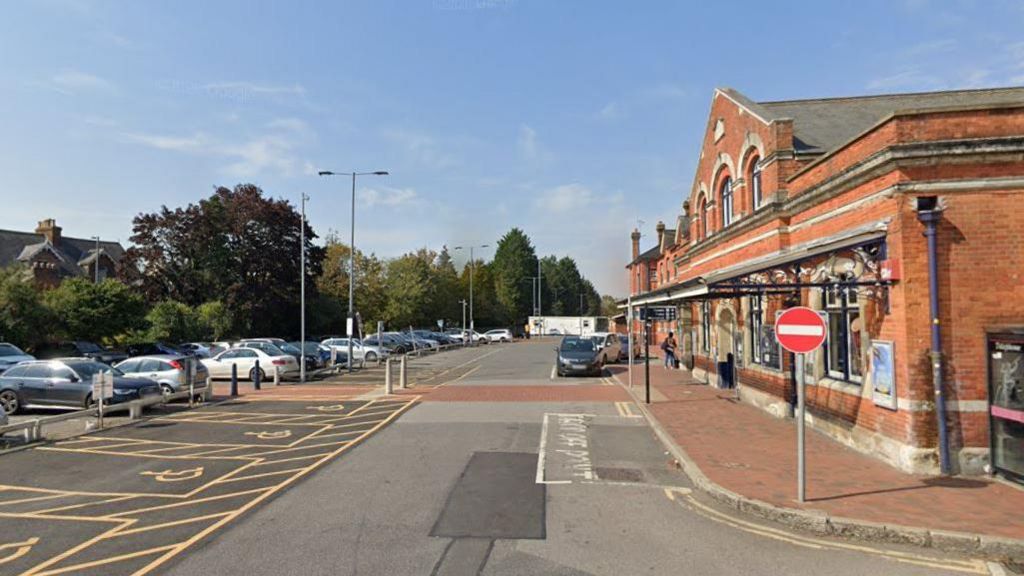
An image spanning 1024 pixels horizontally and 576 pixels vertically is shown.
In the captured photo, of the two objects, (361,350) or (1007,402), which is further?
(361,350)

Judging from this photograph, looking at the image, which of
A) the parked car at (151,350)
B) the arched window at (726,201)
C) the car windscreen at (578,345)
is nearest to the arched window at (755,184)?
the arched window at (726,201)

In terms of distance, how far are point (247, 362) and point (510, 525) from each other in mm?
21009

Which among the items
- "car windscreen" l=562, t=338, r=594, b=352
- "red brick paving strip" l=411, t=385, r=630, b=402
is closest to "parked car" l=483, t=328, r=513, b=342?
"car windscreen" l=562, t=338, r=594, b=352

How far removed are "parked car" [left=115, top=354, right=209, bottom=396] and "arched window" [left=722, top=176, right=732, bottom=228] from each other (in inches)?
670

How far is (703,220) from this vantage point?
76.0 feet

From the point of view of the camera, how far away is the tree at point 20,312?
2816 cm

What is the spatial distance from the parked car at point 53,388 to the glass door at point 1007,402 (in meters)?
17.7

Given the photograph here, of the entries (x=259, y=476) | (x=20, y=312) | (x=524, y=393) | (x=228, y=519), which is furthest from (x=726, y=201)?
(x=20, y=312)

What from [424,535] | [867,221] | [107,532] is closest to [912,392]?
[867,221]

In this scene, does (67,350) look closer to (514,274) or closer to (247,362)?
(247,362)

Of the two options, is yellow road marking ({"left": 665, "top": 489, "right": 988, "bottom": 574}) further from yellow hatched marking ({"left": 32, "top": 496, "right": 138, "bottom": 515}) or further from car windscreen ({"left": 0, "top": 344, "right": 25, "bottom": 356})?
car windscreen ({"left": 0, "top": 344, "right": 25, "bottom": 356})

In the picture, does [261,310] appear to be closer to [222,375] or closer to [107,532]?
[222,375]

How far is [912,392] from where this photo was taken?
875 cm

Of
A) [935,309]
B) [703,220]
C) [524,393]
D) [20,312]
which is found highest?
[703,220]
